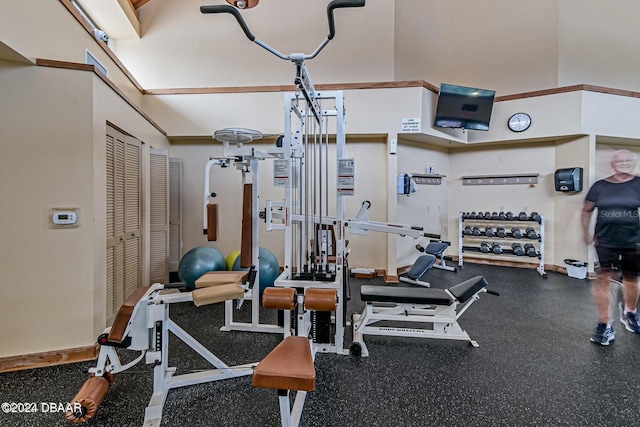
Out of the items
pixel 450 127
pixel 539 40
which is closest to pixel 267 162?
pixel 450 127

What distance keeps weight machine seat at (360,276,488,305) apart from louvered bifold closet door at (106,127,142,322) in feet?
7.60

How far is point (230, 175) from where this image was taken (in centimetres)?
457

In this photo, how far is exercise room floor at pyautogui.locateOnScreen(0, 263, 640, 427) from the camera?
160 cm

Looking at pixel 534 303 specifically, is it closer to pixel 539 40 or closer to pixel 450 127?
pixel 450 127

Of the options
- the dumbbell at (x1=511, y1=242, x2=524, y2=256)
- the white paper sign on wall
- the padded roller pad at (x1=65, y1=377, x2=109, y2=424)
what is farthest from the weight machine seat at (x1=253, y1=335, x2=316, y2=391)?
the dumbbell at (x1=511, y1=242, x2=524, y2=256)

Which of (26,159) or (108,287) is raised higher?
(26,159)

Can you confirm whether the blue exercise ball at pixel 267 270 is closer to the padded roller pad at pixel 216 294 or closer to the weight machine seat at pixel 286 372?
the padded roller pad at pixel 216 294

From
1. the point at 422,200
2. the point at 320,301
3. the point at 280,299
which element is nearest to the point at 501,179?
the point at 422,200

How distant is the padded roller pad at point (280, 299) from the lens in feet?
5.53

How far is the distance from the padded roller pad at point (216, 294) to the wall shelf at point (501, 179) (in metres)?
5.13

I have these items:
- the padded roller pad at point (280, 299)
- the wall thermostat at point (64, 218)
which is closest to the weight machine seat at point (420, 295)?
the padded roller pad at point (280, 299)

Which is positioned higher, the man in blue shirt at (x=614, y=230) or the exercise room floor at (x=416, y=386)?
the man in blue shirt at (x=614, y=230)

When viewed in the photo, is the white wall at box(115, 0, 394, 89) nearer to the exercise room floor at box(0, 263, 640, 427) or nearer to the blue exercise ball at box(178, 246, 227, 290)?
the blue exercise ball at box(178, 246, 227, 290)

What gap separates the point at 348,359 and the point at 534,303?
2640mm
